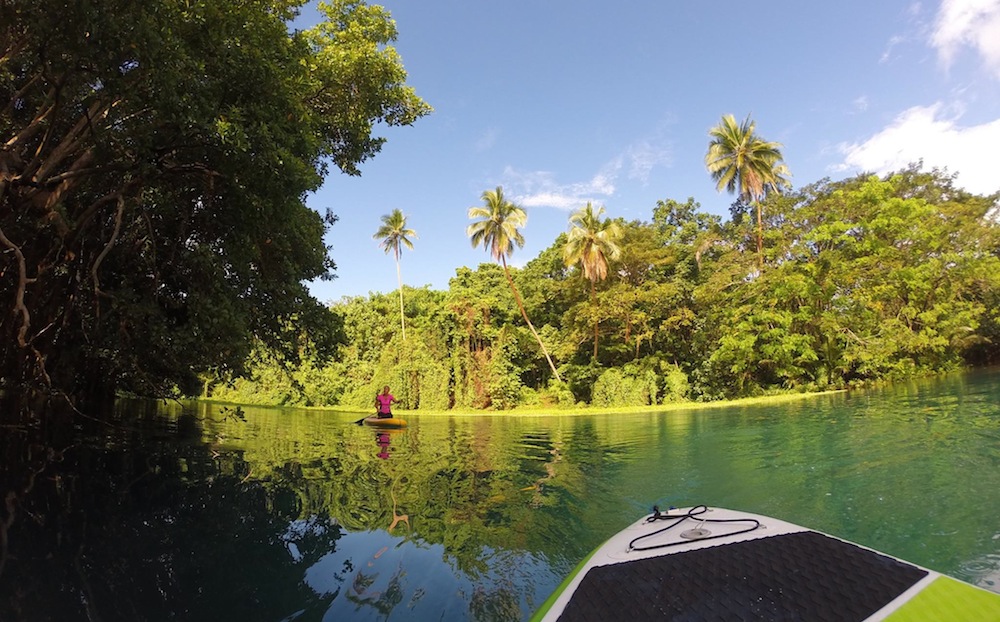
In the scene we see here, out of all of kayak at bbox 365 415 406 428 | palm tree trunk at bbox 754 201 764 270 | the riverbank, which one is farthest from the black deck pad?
palm tree trunk at bbox 754 201 764 270

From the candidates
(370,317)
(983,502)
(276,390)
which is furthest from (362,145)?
(276,390)

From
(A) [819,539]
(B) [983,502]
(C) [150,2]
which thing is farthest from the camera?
(B) [983,502]

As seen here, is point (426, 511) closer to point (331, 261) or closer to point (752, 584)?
point (752, 584)

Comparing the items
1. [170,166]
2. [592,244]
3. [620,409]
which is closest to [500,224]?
[592,244]

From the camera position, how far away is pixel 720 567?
2.68 metres

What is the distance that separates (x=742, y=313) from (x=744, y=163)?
28.7ft

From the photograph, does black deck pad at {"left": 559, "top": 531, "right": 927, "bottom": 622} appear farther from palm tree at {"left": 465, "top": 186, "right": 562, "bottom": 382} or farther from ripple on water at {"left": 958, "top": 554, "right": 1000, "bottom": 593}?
palm tree at {"left": 465, "top": 186, "right": 562, "bottom": 382}

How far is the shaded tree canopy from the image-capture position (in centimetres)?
564

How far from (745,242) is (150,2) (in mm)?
30579

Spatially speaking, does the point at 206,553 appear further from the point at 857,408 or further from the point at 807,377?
the point at 807,377

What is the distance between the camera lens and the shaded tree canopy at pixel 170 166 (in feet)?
18.5

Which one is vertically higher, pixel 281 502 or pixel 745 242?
pixel 745 242

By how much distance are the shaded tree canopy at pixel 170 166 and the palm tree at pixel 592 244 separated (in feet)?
59.2

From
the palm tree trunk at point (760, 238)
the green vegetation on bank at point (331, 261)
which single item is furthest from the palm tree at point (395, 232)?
the palm tree trunk at point (760, 238)
